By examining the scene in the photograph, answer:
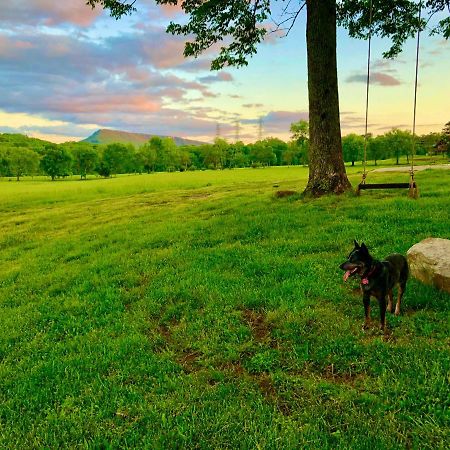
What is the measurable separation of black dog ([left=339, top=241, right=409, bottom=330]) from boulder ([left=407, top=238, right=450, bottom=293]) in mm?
908

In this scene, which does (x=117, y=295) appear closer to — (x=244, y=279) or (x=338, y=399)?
(x=244, y=279)

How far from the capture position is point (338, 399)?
4.22 meters

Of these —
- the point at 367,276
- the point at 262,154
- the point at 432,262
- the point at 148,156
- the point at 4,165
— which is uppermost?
the point at 262,154

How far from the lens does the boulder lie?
6107 mm

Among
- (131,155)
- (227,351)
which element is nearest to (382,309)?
(227,351)

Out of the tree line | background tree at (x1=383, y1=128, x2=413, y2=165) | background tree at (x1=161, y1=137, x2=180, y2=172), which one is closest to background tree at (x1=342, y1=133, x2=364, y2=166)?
the tree line

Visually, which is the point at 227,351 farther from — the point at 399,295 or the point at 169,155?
the point at 169,155

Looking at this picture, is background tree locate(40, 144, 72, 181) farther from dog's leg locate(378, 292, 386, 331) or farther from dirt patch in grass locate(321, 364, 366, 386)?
dirt patch in grass locate(321, 364, 366, 386)

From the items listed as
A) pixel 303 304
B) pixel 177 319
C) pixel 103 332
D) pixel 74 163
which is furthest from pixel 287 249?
pixel 74 163

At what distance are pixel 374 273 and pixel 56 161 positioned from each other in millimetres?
95792

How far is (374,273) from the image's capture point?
5.16 metres

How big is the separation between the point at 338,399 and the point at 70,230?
15.7 meters

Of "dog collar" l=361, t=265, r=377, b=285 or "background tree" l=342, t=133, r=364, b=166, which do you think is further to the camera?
"background tree" l=342, t=133, r=364, b=166

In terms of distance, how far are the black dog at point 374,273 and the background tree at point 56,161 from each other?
9368 cm
